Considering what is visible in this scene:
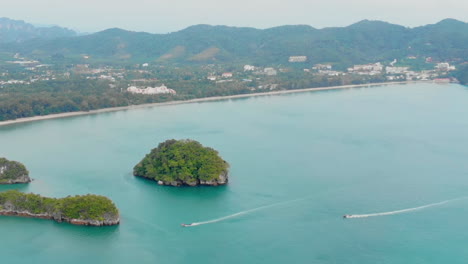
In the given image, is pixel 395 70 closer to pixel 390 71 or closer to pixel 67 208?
pixel 390 71

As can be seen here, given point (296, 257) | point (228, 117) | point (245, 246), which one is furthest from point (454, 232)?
point (228, 117)

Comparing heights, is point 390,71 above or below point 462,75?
above

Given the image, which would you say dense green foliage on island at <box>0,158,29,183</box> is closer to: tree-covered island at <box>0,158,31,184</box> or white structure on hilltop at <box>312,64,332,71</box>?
tree-covered island at <box>0,158,31,184</box>

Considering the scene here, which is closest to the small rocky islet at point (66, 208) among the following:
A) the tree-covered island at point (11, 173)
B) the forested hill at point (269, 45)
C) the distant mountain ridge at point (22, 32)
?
the tree-covered island at point (11, 173)

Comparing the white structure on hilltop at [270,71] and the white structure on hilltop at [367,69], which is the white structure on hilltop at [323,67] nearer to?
the white structure on hilltop at [367,69]

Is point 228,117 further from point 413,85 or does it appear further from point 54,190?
point 413,85

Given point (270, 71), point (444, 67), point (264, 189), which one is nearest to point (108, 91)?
point (270, 71)

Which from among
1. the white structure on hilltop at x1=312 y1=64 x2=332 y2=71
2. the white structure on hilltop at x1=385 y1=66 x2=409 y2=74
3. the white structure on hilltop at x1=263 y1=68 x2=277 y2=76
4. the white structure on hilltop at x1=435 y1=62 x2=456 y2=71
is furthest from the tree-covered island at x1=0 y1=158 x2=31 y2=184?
the white structure on hilltop at x1=435 y1=62 x2=456 y2=71
